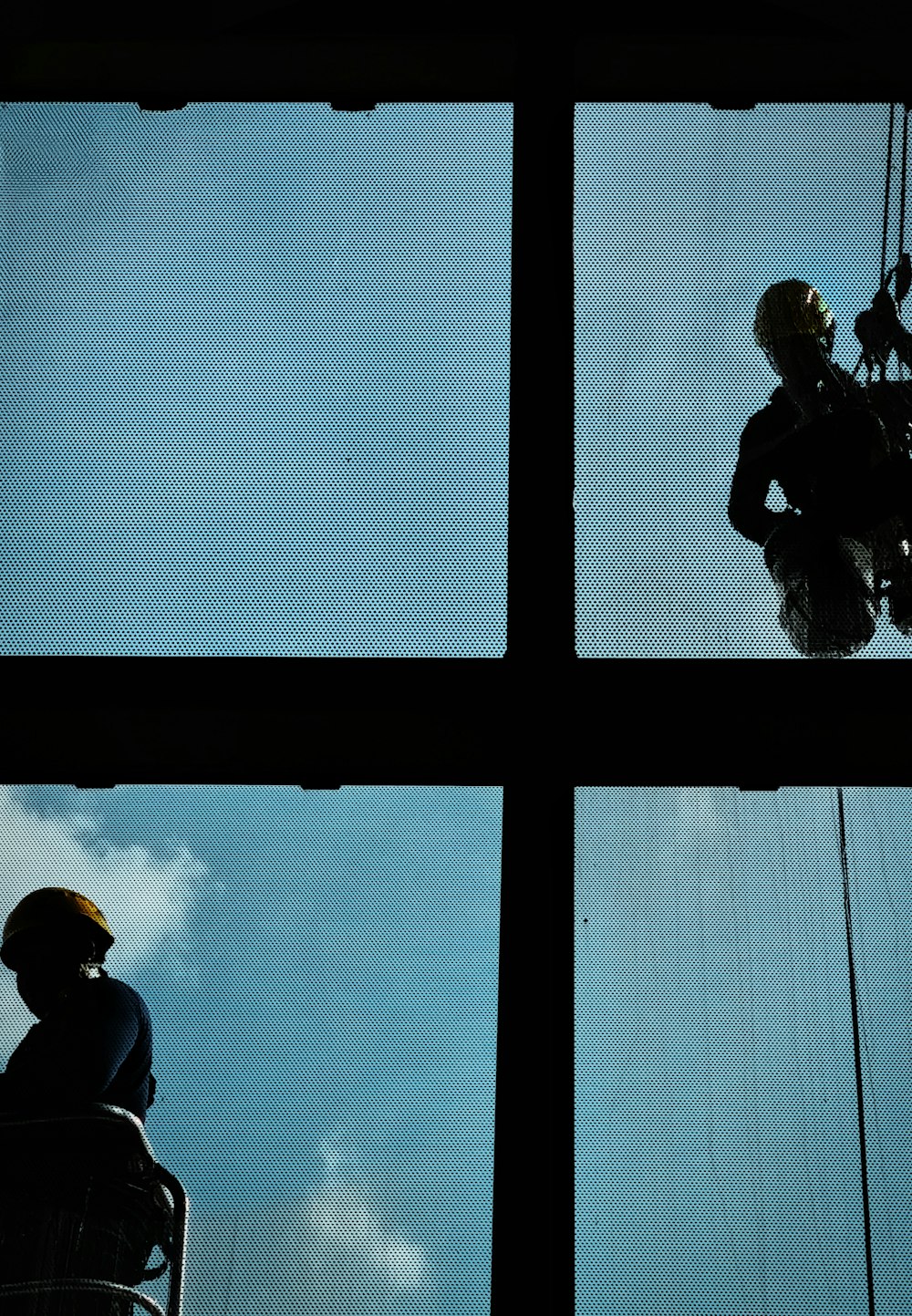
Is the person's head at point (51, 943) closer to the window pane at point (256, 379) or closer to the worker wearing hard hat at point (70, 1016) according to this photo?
the worker wearing hard hat at point (70, 1016)

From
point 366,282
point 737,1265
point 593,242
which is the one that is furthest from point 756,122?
point 737,1265

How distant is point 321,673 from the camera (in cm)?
223

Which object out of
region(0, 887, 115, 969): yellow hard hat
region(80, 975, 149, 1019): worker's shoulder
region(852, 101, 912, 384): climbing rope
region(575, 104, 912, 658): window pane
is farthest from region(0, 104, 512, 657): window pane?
region(852, 101, 912, 384): climbing rope

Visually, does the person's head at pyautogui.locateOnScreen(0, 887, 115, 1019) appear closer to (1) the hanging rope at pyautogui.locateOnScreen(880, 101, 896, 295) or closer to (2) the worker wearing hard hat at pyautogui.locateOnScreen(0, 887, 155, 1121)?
(2) the worker wearing hard hat at pyautogui.locateOnScreen(0, 887, 155, 1121)

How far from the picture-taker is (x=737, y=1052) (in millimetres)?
2117

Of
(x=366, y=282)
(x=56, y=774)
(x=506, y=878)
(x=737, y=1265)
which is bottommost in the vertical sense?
(x=737, y=1265)

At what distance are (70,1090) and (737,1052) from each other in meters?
0.85

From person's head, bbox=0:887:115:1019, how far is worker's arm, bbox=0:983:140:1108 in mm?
135

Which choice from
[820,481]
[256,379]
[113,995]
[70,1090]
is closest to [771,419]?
[820,481]

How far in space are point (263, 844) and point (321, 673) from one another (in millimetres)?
261

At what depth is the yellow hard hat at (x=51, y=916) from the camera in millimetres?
2203

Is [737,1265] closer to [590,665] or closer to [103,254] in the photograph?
[590,665]

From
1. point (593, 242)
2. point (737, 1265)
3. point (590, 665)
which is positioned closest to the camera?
point (737, 1265)

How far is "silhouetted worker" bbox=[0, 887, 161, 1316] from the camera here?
1848mm
